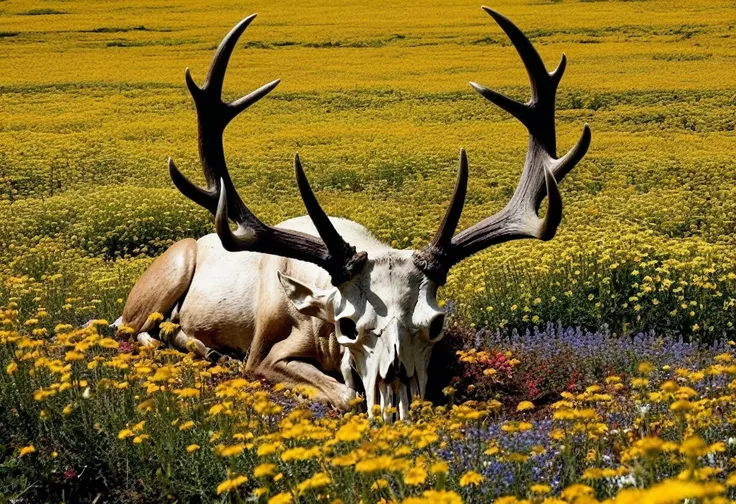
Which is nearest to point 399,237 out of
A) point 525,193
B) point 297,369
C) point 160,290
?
point 160,290

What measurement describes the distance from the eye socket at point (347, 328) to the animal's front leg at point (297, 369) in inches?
21.7

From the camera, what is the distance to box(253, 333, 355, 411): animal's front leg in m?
6.89

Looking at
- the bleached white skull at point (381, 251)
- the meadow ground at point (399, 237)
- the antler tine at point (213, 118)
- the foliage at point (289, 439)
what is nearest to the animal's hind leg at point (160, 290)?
the meadow ground at point (399, 237)

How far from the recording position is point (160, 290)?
8375mm

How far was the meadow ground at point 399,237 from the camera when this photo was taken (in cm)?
445

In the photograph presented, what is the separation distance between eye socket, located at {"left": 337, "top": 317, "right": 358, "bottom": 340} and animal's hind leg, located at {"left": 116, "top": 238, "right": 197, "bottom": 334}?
2329mm

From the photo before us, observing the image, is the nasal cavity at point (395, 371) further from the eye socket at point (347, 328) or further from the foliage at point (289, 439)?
the eye socket at point (347, 328)

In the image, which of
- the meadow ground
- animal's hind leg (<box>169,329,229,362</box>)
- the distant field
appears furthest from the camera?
the distant field

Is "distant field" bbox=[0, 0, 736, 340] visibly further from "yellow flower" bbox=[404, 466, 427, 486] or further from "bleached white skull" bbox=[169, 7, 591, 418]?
"yellow flower" bbox=[404, 466, 427, 486]

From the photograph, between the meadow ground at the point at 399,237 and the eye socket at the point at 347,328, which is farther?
the eye socket at the point at 347,328

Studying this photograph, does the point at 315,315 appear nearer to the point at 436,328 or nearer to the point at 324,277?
the point at 324,277

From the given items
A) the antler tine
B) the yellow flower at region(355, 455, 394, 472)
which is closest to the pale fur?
the antler tine

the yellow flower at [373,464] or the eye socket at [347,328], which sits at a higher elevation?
the yellow flower at [373,464]

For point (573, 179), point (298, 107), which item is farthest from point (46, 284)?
point (298, 107)
